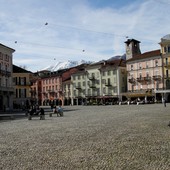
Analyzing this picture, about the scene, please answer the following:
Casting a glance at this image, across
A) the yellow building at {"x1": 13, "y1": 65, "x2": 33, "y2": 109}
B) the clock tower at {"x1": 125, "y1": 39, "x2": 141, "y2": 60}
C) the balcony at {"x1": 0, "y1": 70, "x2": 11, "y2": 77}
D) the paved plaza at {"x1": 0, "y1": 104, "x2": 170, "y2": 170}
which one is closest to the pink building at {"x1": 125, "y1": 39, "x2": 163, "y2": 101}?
the clock tower at {"x1": 125, "y1": 39, "x2": 141, "y2": 60}

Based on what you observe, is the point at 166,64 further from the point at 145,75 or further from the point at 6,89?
the point at 6,89

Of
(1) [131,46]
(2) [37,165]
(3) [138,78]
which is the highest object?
(1) [131,46]

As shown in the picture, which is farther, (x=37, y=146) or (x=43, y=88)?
(x=43, y=88)

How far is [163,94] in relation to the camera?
73312 millimetres

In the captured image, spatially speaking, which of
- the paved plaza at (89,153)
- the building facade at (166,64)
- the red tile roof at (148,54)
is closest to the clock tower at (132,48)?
the red tile roof at (148,54)

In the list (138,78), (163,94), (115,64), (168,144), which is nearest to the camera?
(168,144)

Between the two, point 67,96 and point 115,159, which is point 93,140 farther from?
point 67,96

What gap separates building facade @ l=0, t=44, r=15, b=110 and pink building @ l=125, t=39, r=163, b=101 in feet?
95.7

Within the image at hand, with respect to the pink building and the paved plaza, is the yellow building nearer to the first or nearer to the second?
the pink building

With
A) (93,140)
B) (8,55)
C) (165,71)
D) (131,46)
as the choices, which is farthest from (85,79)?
(93,140)

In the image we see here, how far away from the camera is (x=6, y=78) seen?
6412 cm

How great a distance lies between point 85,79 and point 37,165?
87.1 m

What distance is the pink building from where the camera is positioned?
7538 centimetres

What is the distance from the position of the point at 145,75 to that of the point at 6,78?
3371 cm
